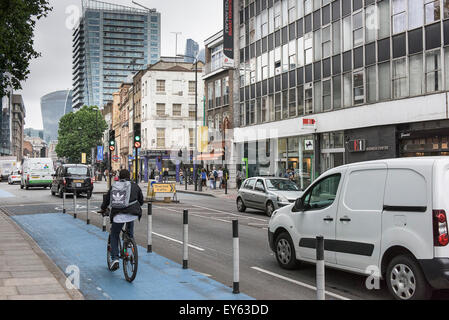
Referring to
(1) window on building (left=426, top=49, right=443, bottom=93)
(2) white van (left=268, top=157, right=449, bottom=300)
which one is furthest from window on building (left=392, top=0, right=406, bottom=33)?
(2) white van (left=268, top=157, right=449, bottom=300)

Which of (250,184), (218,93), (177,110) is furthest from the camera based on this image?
(177,110)

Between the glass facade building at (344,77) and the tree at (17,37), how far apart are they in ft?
54.8

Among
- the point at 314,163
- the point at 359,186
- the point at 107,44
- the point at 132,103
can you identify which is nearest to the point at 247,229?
the point at 359,186

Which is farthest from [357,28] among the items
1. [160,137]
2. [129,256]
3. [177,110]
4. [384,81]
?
[160,137]

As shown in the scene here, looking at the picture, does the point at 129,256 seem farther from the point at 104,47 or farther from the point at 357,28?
the point at 104,47

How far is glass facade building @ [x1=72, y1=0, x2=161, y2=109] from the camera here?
189 m

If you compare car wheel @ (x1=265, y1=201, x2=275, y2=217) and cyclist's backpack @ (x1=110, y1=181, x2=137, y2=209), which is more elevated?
cyclist's backpack @ (x1=110, y1=181, x2=137, y2=209)

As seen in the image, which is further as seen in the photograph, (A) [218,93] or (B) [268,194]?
(A) [218,93]

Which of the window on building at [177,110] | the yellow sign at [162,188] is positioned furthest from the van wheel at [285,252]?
the window on building at [177,110]

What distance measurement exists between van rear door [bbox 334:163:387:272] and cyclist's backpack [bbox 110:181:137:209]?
129 inches

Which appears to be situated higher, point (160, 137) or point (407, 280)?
point (160, 137)

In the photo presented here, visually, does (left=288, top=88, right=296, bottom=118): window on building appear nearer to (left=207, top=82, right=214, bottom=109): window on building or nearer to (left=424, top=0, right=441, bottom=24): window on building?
(left=424, top=0, right=441, bottom=24): window on building

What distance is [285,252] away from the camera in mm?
8562

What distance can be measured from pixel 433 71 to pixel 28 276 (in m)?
20.6
